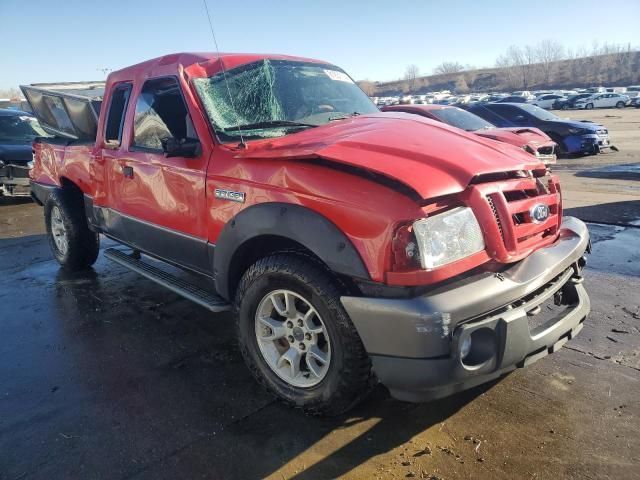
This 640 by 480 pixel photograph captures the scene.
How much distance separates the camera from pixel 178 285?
3787 mm

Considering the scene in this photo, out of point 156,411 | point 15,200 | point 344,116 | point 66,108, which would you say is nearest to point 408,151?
point 344,116

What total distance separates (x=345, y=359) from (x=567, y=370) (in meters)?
1.64

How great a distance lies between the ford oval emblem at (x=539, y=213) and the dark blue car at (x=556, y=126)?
12.7 metres

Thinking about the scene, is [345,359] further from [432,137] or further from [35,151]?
[35,151]

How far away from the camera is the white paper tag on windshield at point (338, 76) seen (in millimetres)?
4289

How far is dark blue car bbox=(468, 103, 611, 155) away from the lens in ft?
48.4

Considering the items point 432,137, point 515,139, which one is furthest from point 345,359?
point 515,139

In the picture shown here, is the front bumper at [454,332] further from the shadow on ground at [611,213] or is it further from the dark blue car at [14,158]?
the dark blue car at [14,158]

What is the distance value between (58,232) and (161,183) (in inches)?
110

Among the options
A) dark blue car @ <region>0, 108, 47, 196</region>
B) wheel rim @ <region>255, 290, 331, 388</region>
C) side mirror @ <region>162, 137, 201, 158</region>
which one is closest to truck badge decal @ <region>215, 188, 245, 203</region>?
side mirror @ <region>162, 137, 201, 158</region>

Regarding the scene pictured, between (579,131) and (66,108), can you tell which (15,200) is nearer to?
(66,108)

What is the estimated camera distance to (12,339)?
4094 mm

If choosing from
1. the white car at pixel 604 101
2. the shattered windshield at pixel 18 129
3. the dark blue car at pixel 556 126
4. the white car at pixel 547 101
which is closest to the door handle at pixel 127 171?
the shattered windshield at pixel 18 129

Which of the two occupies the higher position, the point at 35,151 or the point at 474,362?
the point at 35,151
